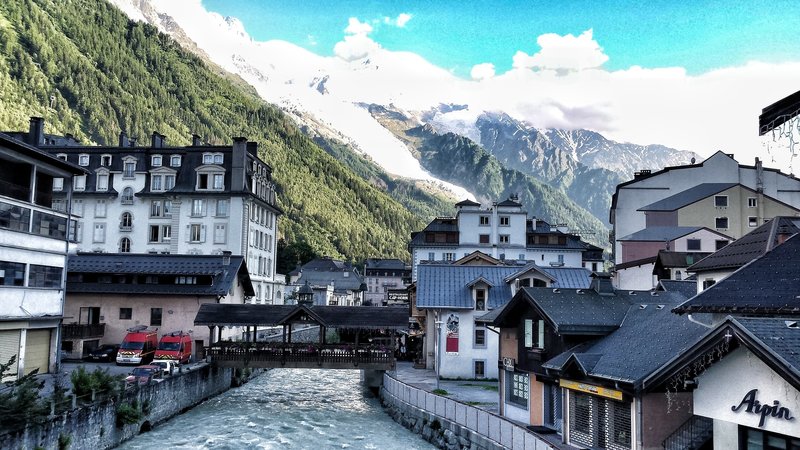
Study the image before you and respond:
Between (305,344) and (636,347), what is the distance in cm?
2793

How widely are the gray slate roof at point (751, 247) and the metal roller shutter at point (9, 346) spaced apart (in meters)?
31.4

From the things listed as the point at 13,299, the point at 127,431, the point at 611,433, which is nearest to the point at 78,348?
the point at 13,299

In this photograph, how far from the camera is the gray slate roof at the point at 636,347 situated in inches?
821

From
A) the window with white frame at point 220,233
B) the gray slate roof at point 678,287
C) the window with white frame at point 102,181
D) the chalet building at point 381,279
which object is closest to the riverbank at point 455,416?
the gray slate roof at point 678,287

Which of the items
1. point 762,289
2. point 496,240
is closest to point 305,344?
point 762,289

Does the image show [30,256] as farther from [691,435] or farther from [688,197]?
[688,197]

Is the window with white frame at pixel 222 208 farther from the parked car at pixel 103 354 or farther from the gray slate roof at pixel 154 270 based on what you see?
the parked car at pixel 103 354

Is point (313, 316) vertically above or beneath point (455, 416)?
above

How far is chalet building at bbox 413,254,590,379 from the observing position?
48656 mm

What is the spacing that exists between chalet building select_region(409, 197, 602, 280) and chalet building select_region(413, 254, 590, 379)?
41.9 metres

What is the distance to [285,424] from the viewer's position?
127 ft

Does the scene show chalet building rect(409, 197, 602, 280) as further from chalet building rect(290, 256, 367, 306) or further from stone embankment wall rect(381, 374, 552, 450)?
stone embankment wall rect(381, 374, 552, 450)

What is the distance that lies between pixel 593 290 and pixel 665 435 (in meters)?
10.4

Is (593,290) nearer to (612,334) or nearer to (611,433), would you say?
(612,334)
